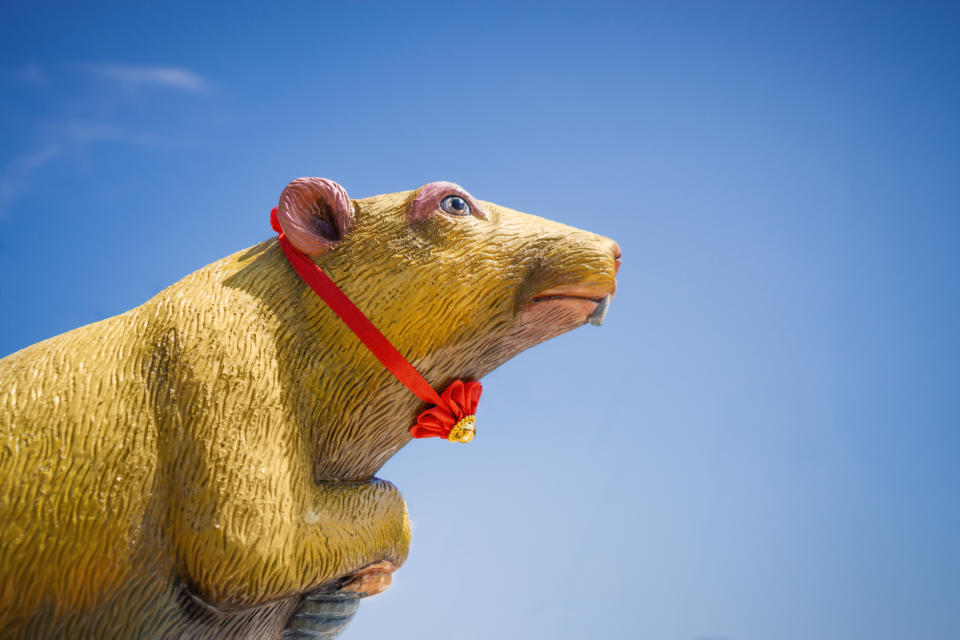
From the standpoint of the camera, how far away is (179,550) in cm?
158

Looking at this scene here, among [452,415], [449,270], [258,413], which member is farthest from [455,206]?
[258,413]

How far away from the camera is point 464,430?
6.45 feet

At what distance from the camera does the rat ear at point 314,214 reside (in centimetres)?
189

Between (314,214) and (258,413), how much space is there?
547 millimetres

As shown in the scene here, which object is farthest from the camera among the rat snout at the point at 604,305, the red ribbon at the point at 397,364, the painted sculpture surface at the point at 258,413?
the rat snout at the point at 604,305

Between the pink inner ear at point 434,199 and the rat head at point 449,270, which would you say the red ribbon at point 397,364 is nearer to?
the rat head at point 449,270

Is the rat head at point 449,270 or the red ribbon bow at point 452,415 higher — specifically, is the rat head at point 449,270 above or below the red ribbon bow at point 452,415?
above

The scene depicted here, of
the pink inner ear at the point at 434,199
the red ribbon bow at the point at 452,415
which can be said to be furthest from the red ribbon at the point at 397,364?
the pink inner ear at the point at 434,199

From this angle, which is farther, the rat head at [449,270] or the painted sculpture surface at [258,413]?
the rat head at [449,270]

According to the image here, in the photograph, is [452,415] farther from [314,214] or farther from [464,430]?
[314,214]

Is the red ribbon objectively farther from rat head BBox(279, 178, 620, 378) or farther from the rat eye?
the rat eye

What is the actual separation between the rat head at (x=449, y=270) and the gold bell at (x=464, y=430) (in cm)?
11

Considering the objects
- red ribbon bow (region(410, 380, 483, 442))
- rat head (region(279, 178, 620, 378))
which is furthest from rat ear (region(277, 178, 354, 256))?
red ribbon bow (region(410, 380, 483, 442))

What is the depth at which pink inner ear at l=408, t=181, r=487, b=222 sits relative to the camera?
195 cm
